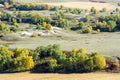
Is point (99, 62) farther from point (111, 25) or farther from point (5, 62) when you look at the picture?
point (111, 25)

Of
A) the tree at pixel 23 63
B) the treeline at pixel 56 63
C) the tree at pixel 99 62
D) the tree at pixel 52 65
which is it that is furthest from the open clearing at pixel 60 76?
the tree at pixel 52 65

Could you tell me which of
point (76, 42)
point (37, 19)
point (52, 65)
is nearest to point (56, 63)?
point (52, 65)

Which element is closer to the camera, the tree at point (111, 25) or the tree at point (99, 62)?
the tree at point (99, 62)

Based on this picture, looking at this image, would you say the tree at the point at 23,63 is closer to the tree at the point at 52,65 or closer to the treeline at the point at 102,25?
the tree at the point at 52,65

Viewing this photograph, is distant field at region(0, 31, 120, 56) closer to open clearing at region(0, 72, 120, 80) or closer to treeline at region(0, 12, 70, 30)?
open clearing at region(0, 72, 120, 80)

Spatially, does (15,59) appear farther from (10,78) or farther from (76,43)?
(76,43)

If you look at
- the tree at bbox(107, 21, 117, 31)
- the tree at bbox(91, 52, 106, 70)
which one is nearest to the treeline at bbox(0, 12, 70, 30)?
the tree at bbox(107, 21, 117, 31)

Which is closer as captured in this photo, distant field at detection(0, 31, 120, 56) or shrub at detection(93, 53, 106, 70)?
shrub at detection(93, 53, 106, 70)

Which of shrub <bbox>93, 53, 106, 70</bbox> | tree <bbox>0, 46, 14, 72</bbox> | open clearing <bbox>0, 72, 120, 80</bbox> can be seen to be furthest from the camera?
tree <bbox>0, 46, 14, 72</bbox>

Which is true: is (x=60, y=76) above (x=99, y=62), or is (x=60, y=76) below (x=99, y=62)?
below

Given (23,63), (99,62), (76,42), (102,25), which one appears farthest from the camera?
(102,25)

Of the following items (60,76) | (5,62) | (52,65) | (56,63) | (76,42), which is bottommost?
(60,76)
